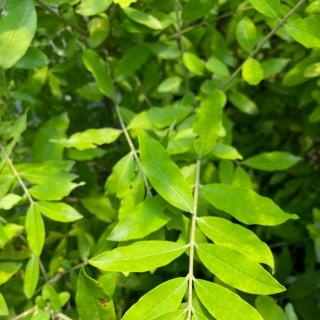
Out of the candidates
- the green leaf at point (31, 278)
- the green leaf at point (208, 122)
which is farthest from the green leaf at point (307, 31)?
the green leaf at point (31, 278)

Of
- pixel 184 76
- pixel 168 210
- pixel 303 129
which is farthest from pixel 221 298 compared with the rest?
pixel 303 129

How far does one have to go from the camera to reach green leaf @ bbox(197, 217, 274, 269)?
23.9 inches

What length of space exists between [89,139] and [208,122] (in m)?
0.18

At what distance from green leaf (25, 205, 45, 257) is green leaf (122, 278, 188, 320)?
0.20 meters

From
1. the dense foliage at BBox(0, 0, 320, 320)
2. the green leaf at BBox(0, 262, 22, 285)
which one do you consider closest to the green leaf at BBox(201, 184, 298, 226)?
the dense foliage at BBox(0, 0, 320, 320)

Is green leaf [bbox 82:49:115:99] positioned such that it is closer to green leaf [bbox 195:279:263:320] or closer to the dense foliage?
the dense foliage

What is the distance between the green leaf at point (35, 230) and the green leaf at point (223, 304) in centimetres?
23

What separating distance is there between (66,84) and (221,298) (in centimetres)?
57

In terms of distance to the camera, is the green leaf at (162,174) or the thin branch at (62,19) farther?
the thin branch at (62,19)

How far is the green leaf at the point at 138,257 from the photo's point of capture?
22.5 inches

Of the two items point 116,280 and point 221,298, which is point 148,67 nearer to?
point 116,280

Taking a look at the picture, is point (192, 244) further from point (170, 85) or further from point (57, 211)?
point (170, 85)

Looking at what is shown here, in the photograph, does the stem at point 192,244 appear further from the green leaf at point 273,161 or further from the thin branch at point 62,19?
the thin branch at point 62,19

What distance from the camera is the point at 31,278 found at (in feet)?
2.55
